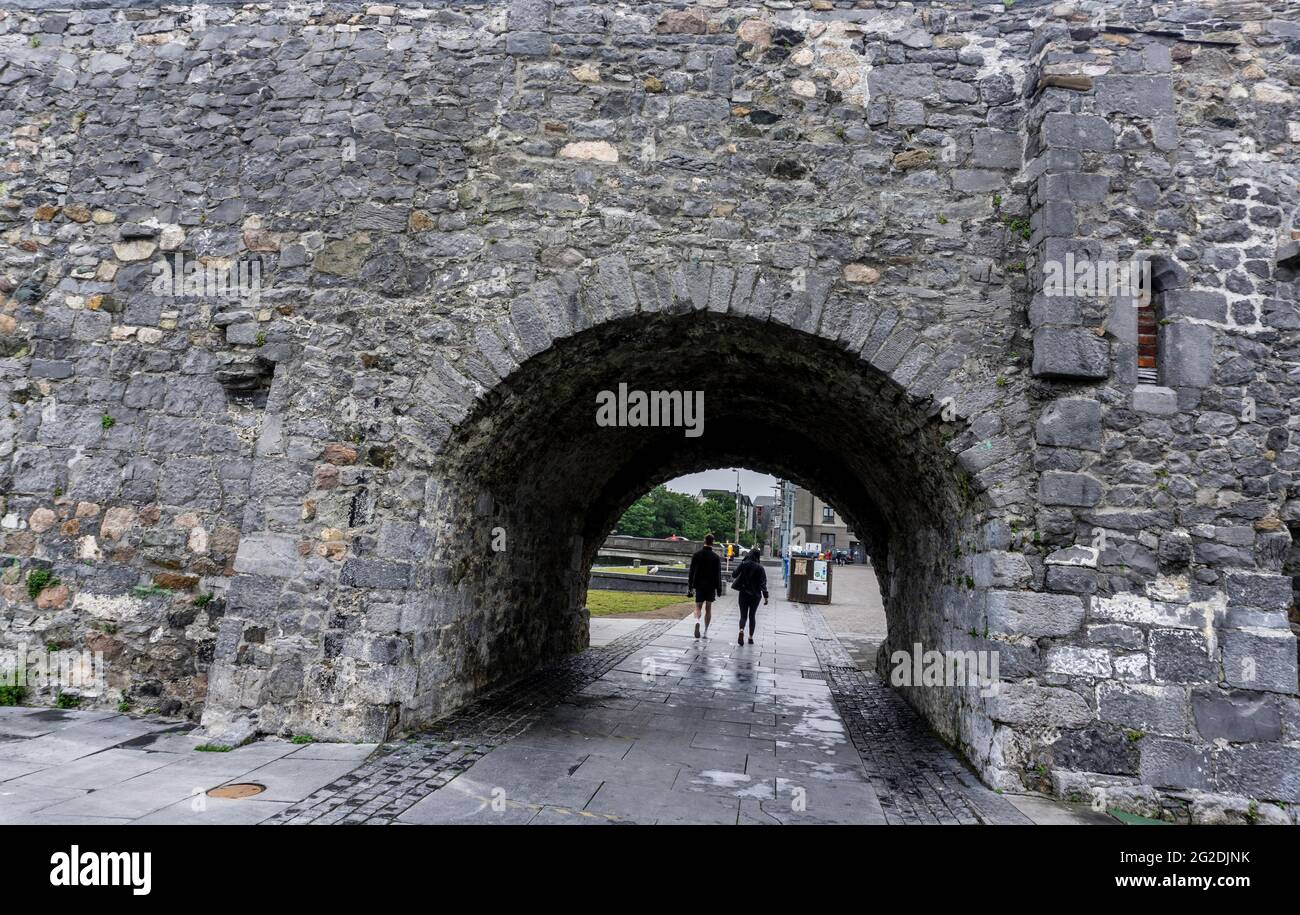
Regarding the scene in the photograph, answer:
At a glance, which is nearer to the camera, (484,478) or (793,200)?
(793,200)

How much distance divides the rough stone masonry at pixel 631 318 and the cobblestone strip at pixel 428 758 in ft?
0.85

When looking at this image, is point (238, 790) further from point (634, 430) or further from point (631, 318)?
point (634, 430)

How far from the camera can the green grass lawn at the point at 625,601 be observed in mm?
15545

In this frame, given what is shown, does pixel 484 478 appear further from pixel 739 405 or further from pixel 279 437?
pixel 739 405

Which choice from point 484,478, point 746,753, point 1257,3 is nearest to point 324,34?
point 484,478

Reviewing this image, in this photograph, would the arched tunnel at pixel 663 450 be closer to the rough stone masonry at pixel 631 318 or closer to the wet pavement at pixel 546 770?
the rough stone masonry at pixel 631 318

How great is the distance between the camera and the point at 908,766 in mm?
5043

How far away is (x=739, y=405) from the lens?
7750mm

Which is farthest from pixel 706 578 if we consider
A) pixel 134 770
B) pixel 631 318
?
pixel 134 770

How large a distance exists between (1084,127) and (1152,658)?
343 cm
